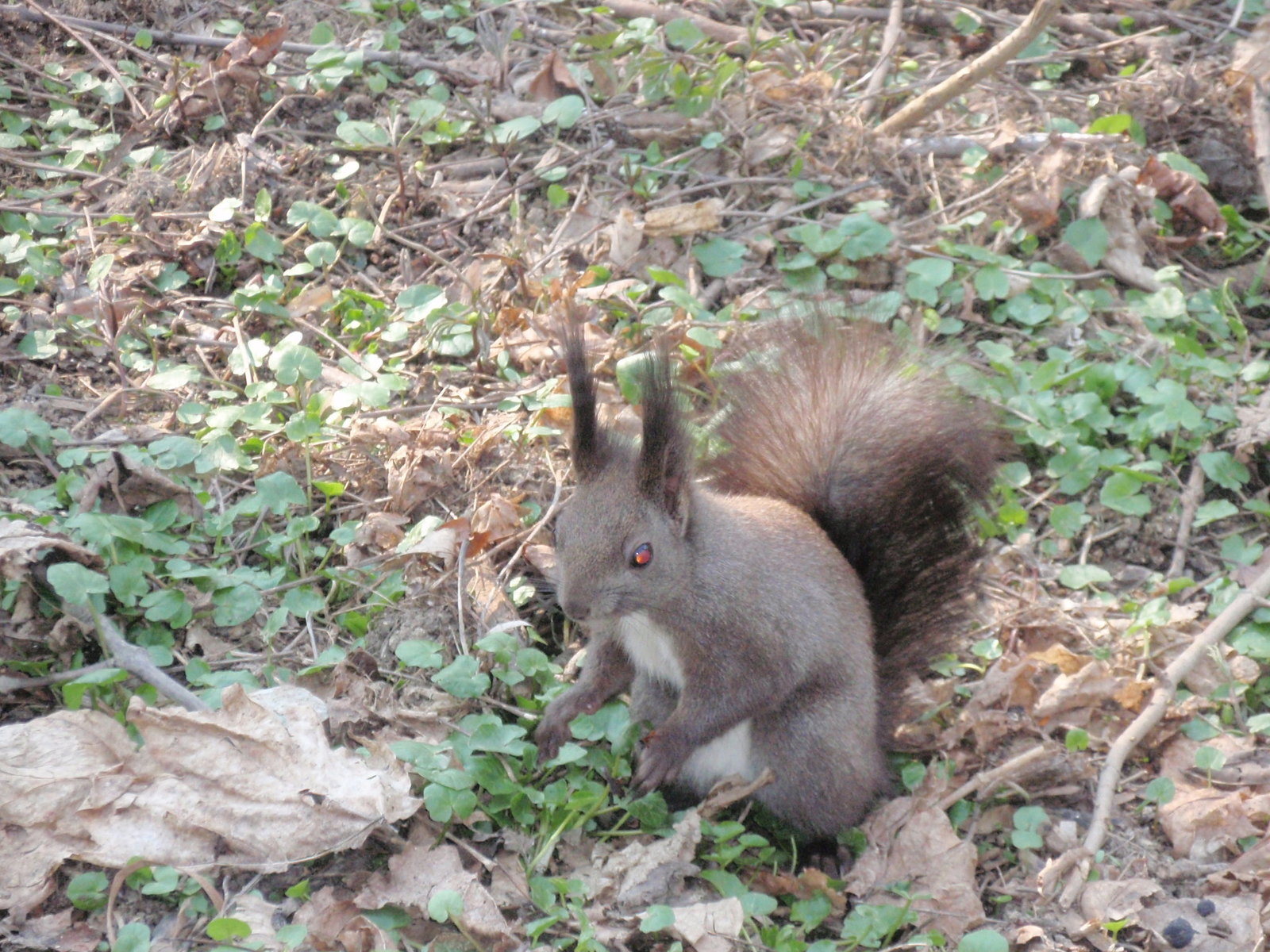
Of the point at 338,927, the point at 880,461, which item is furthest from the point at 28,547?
the point at 880,461

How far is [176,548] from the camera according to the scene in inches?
119

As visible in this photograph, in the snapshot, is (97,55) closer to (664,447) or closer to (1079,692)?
(664,447)

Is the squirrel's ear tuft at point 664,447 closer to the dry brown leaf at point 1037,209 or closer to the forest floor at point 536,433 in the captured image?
the forest floor at point 536,433

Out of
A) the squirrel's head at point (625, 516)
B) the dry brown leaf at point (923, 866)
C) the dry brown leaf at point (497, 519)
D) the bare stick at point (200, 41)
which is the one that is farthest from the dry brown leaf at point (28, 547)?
the bare stick at point (200, 41)

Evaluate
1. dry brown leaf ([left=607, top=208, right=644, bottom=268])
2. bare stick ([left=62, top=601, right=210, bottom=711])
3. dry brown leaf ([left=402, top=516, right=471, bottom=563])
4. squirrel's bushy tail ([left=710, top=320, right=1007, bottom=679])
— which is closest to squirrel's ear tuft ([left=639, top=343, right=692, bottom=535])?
squirrel's bushy tail ([left=710, top=320, right=1007, bottom=679])

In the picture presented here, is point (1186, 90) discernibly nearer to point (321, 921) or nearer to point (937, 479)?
point (937, 479)

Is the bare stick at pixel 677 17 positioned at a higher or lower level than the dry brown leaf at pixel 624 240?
higher

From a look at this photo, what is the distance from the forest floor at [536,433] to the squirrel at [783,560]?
161 mm

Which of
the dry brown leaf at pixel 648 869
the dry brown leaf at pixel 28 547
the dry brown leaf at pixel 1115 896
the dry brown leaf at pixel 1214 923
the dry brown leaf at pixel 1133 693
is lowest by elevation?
the dry brown leaf at pixel 1214 923

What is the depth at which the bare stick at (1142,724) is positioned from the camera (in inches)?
112

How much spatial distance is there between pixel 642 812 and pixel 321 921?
2.59 ft

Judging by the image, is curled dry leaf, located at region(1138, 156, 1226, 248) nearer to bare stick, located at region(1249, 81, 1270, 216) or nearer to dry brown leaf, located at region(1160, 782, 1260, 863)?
bare stick, located at region(1249, 81, 1270, 216)

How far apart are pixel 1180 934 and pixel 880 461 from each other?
3.96 ft

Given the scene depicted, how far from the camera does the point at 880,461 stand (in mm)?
3068
